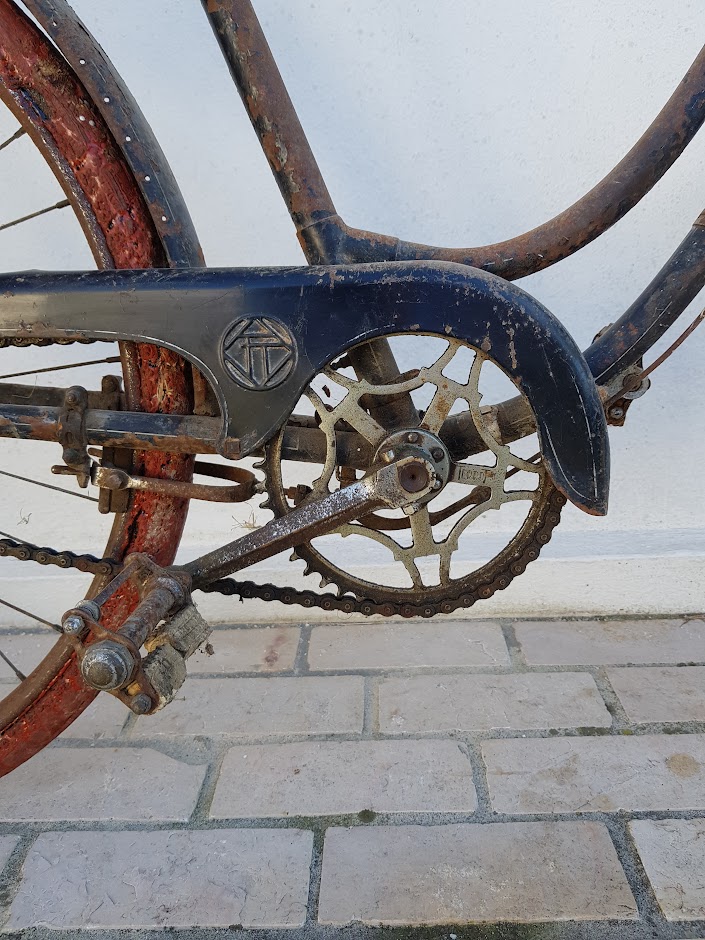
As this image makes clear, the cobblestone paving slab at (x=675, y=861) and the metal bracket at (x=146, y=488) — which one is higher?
the metal bracket at (x=146, y=488)

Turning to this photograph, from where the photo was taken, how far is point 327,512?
116cm

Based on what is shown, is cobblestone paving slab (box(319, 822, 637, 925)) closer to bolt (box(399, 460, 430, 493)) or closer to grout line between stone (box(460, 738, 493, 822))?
grout line between stone (box(460, 738, 493, 822))

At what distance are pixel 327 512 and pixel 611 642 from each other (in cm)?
102

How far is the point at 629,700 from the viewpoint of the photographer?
5.41ft

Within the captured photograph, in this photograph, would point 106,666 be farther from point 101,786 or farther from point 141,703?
point 101,786

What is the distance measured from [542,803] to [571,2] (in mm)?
1632

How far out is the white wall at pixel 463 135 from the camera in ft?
5.83

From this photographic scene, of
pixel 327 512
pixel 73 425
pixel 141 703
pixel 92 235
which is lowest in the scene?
pixel 141 703

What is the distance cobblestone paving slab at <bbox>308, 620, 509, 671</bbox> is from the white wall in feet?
0.85

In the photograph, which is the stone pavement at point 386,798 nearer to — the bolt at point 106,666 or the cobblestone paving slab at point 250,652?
the cobblestone paving slab at point 250,652

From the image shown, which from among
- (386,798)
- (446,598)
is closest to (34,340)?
(446,598)

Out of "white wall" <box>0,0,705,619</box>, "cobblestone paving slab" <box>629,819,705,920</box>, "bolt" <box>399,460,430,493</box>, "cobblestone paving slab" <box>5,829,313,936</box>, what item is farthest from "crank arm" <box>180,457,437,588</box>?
"white wall" <box>0,0,705,619</box>

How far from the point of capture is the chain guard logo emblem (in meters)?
1.12

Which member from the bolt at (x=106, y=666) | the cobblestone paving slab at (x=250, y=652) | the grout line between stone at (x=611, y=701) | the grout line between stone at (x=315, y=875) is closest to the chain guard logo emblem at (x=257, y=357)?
the bolt at (x=106, y=666)
